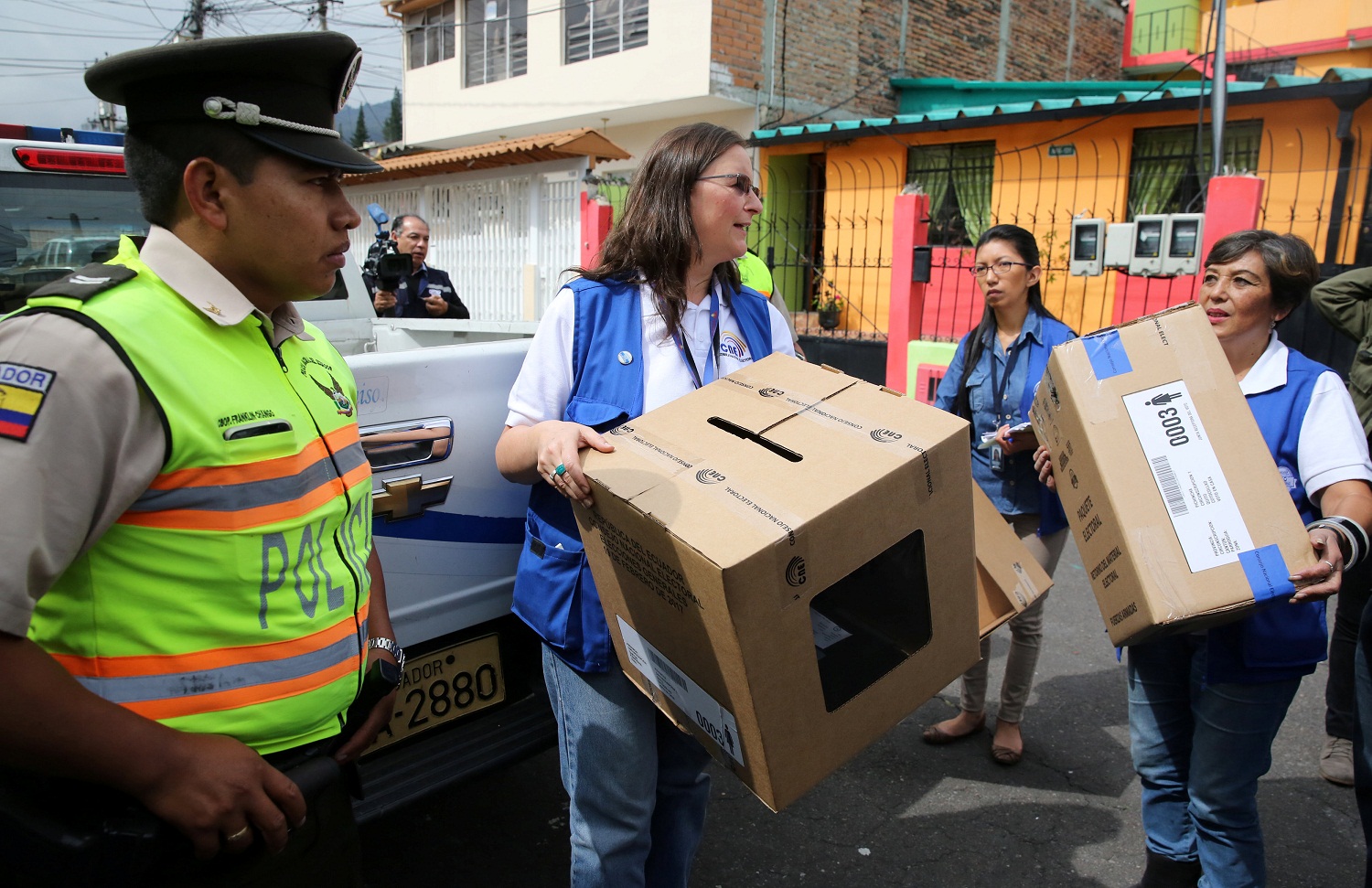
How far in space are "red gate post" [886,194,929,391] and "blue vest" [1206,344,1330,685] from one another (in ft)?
18.7

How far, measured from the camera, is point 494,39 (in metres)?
16.5

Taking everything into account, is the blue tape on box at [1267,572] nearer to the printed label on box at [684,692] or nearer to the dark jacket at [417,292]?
the printed label on box at [684,692]

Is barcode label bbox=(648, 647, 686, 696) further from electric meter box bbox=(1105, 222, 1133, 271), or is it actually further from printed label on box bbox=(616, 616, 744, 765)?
electric meter box bbox=(1105, 222, 1133, 271)

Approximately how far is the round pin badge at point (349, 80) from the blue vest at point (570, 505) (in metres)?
0.57

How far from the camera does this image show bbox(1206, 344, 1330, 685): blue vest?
1.89 meters

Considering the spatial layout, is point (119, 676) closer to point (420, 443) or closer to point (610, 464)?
point (610, 464)

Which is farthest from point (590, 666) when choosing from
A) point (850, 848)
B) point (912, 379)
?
point (912, 379)

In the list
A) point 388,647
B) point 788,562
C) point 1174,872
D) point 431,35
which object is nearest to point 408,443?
point 388,647

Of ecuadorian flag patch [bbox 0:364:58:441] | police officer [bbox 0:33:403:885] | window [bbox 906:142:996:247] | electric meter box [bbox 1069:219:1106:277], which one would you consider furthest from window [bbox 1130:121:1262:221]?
ecuadorian flag patch [bbox 0:364:58:441]

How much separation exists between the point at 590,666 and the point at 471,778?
61 centimetres

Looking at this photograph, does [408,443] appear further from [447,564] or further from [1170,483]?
[1170,483]

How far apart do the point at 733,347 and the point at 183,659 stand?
4.07 feet

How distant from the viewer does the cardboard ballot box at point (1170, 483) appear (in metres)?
1.72

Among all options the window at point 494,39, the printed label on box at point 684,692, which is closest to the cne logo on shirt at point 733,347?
the printed label on box at point 684,692
